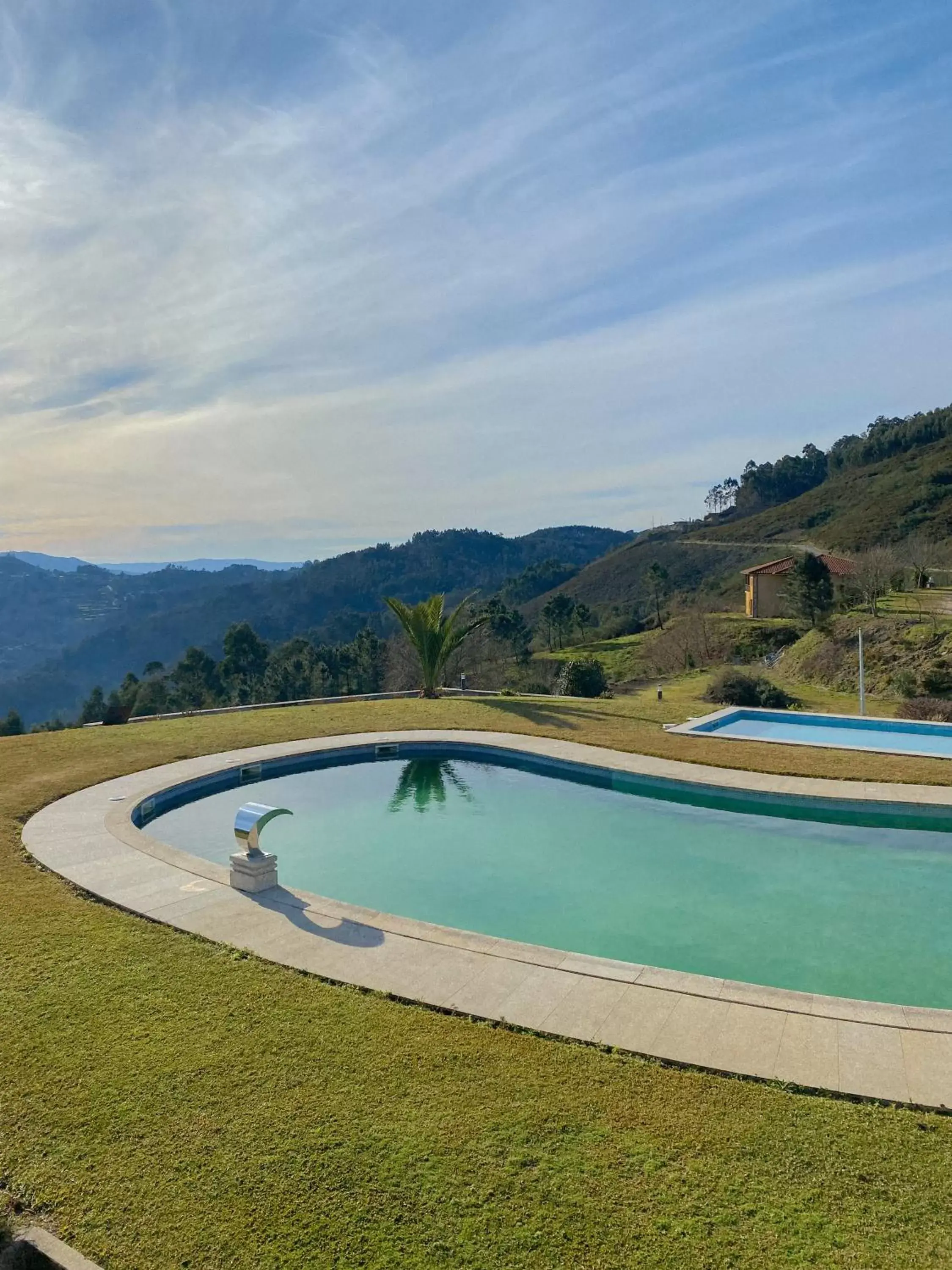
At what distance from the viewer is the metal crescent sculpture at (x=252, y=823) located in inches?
306

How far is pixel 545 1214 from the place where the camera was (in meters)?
3.55

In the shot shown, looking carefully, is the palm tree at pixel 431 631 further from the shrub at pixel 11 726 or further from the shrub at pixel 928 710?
the shrub at pixel 11 726

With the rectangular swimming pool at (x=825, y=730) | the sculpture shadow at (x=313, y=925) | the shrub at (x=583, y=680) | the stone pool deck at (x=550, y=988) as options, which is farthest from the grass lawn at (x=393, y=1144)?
the shrub at (x=583, y=680)

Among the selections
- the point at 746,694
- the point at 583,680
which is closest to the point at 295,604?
the point at 583,680

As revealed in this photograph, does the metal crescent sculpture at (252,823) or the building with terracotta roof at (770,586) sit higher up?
the building with terracotta roof at (770,586)

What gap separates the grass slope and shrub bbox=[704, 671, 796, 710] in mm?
33838

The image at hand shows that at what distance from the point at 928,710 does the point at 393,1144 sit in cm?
1812

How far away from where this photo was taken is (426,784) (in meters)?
14.3

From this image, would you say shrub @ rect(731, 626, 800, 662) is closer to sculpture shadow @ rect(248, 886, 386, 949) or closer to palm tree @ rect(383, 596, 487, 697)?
palm tree @ rect(383, 596, 487, 697)

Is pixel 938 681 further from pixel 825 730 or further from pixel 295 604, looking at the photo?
pixel 295 604

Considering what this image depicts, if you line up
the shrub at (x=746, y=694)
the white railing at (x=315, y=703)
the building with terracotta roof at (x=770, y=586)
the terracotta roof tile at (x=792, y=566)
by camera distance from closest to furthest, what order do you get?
the white railing at (x=315, y=703) < the shrub at (x=746, y=694) < the terracotta roof tile at (x=792, y=566) < the building with terracotta roof at (x=770, y=586)

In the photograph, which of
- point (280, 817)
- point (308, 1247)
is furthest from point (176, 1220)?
point (280, 817)

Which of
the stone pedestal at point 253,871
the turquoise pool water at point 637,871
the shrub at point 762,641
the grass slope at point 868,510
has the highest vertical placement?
the grass slope at point 868,510

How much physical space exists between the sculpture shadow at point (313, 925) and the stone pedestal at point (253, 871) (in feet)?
0.29
